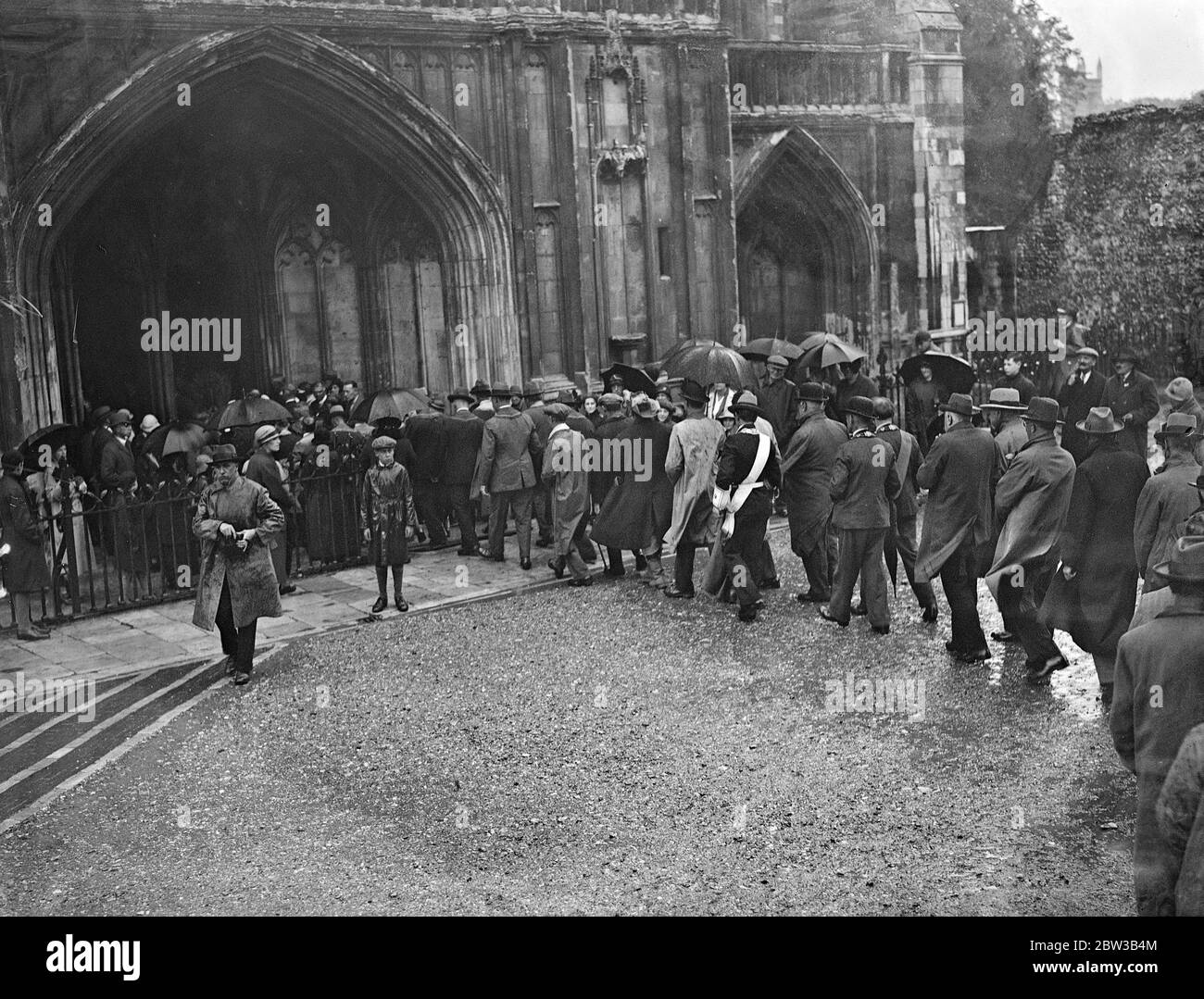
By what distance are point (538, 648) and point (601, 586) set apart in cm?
212

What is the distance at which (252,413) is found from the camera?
568 inches

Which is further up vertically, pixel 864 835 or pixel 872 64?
pixel 872 64

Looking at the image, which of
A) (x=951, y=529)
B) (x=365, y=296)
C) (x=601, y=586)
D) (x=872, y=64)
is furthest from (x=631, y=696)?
(x=872, y=64)

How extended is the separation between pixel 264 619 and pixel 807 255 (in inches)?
545

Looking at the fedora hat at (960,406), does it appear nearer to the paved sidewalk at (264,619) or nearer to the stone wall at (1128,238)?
the paved sidewalk at (264,619)

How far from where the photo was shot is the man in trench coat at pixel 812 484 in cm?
1154

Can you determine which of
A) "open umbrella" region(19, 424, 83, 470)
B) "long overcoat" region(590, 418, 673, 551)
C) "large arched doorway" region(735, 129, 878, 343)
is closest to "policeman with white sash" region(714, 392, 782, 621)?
"long overcoat" region(590, 418, 673, 551)

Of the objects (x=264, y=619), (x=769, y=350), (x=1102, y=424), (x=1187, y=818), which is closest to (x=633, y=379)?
(x=769, y=350)

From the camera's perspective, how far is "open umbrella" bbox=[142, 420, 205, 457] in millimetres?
13805

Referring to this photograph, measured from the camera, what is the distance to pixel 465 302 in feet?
60.8

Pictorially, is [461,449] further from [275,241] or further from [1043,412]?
[275,241]

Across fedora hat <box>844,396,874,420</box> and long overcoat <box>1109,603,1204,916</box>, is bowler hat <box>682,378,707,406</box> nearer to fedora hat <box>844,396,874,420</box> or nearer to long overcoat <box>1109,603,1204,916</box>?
fedora hat <box>844,396,874,420</box>

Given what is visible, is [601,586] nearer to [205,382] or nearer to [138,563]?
[138,563]

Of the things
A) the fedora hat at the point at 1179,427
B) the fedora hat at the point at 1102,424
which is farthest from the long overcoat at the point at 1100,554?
the fedora hat at the point at 1179,427
